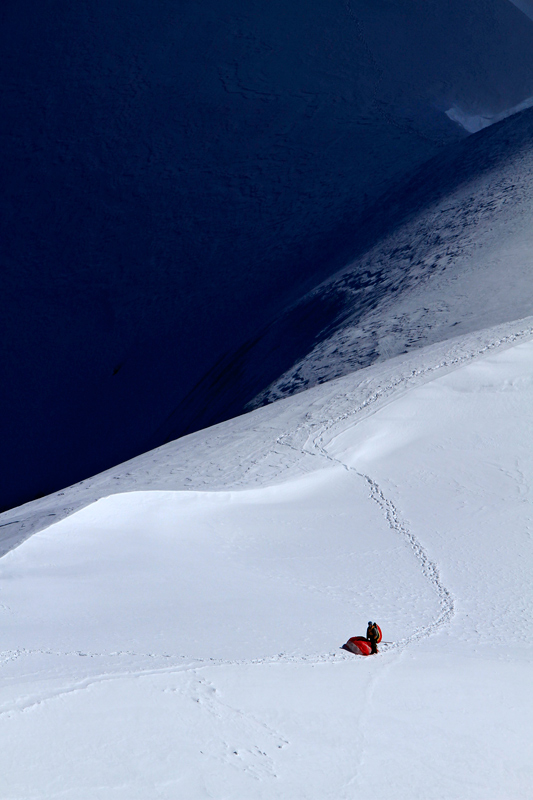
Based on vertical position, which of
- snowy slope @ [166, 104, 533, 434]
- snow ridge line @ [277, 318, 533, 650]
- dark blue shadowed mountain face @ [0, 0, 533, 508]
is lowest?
snow ridge line @ [277, 318, 533, 650]

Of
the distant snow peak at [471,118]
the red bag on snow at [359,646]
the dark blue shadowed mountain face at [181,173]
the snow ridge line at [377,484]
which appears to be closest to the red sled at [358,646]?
the red bag on snow at [359,646]

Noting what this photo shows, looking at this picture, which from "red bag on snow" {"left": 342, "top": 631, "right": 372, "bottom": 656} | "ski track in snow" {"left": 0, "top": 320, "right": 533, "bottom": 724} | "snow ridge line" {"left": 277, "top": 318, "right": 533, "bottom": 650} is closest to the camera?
"ski track in snow" {"left": 0, "top": 320, "right": 533, "bottom": 724}

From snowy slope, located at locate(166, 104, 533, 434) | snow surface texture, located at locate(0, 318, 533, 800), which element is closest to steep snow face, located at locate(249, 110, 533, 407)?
snowy slope, located at locate(166, 104, 533, 434)

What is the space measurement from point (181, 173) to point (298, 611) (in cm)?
2652

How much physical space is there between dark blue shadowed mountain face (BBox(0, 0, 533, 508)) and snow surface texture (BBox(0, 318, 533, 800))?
7.77m

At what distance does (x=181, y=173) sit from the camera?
3081 centimetres

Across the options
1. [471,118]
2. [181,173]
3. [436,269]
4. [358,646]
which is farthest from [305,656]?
[471,118]

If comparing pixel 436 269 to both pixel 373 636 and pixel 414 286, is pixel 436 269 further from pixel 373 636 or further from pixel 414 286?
pixel 373 636

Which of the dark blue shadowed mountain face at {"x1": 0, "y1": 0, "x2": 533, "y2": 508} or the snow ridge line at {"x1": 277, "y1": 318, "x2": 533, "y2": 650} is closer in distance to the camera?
the snow ridge line at {"x1": 277, "y1": 318, "x2": 533, "y2": 650}

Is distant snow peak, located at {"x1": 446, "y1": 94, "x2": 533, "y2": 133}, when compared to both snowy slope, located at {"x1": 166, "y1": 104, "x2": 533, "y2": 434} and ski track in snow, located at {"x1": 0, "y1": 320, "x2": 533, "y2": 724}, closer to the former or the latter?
snowy slope, located at {"x1": 166, "y1": 104, "x2": 533, "y2": 434}

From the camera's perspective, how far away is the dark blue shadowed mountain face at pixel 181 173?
23531mm

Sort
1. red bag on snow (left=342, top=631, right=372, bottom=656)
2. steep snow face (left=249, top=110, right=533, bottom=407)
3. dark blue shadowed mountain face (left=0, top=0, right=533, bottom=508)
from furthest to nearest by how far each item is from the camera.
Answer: dark blue shadowed mountain face (left=0, top=0, right=533, bottom=508) < steep snow face (left=249, top=110, right=533, bottom=407) < red bag on snow (left=342, top=631, right=372, bottom=656)

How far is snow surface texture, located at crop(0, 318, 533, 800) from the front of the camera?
164 inches

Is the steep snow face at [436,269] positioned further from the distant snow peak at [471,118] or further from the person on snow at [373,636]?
the distant snow peak at [471,118]
